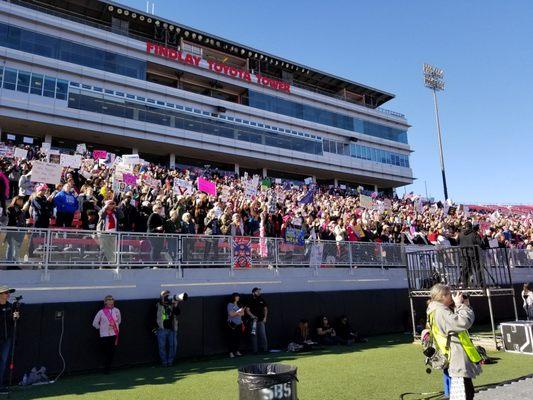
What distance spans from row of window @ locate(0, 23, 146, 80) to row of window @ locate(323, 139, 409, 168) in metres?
29.7

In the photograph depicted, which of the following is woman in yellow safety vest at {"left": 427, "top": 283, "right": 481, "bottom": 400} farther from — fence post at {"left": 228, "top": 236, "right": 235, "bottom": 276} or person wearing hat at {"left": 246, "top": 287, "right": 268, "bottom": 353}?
fence post at {"left": 228, "top": 236, "right": 235, "bottom": 276}

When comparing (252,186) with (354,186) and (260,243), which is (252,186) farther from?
(354,186)

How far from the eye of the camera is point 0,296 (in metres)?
8.67

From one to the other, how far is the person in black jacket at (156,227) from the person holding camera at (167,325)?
1.17 m

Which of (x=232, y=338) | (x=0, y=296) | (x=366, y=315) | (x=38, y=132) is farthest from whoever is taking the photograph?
(x=38, y=132)

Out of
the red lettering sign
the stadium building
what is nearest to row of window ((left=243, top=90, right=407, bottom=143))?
the stadium building

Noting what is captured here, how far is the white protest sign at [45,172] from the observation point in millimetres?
12273

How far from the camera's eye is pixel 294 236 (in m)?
15.0

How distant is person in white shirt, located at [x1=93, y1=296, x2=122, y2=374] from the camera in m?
10.3

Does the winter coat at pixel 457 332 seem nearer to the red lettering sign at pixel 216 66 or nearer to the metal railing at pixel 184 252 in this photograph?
the metal railing at pixel 184 252

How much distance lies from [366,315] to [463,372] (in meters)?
11.7

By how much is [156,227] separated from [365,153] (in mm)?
59497

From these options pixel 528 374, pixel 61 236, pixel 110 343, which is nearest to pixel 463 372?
pixel 528 374

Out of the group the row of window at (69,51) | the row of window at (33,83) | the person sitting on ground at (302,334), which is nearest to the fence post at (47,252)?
the person sitting on ground at (302,334)
